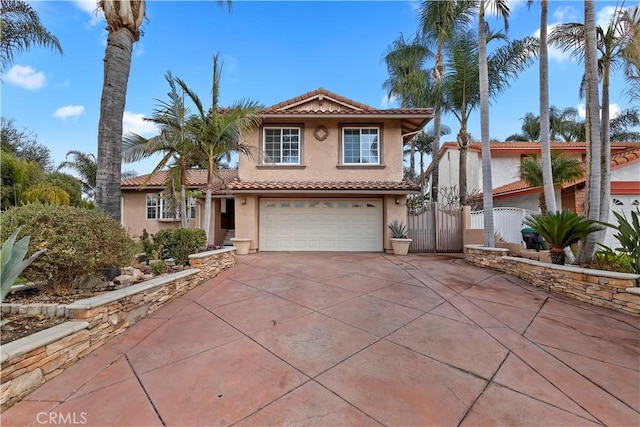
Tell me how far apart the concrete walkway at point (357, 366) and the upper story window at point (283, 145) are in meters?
7.75

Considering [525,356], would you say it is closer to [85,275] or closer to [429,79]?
[85,275]

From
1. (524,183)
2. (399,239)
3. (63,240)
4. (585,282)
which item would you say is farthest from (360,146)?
(63,240)

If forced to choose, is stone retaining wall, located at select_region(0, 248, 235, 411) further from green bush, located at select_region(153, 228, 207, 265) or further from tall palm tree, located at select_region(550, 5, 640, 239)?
tall palm tree, located at select_region(550, 5, 640, 239)

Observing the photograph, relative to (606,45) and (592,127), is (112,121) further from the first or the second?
(606,45)

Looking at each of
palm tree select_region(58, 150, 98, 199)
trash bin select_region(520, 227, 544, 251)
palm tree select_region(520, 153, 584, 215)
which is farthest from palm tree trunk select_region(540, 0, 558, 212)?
palm tree select_region(58, 150, 98, 199)

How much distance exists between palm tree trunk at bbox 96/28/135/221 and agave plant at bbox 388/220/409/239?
9.58 metres

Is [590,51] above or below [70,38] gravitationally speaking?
below

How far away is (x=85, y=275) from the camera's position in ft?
15.8

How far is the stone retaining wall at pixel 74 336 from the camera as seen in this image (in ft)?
9.36

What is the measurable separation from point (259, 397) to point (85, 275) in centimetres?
413

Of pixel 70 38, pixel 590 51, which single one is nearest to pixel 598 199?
pixel 590 51

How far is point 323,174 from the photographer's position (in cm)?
1250

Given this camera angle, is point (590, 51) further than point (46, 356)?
Yes

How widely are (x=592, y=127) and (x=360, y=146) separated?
7.68 metres
